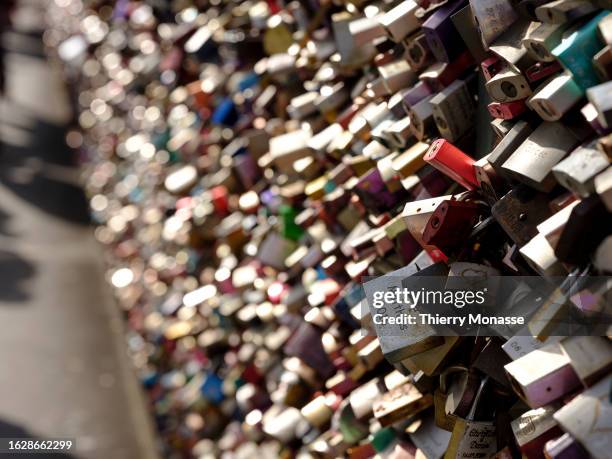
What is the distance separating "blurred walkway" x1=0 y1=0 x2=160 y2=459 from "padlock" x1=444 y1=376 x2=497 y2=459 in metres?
1.42

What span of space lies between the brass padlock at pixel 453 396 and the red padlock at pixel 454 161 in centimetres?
29

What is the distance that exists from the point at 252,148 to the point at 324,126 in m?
0.39

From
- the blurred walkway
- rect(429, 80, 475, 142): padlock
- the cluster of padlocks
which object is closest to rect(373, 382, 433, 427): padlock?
the cluster of padlocks

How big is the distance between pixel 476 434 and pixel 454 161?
0.41m

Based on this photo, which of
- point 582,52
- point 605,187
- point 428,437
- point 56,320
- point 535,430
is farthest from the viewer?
point 56,320

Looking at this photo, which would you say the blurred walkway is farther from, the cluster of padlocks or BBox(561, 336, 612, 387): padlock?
BBox(561, 336, 612, 387): padlock

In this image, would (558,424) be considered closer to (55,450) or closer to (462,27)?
(462,27)

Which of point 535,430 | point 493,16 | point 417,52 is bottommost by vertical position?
point 535,430

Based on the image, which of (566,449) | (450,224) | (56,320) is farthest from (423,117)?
(56,320)

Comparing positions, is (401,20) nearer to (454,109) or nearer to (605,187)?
(454,109)

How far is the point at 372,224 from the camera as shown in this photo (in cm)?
174

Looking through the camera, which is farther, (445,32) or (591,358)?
(445,32)

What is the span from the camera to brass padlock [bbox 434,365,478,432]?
1.35 m

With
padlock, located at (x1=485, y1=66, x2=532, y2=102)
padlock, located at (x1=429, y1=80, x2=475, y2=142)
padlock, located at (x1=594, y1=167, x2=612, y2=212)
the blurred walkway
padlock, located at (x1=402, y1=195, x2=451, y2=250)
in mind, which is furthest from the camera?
the blurred walkway
